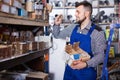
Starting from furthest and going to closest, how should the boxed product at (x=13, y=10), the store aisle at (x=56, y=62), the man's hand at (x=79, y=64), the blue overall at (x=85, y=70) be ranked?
the store aisle at (x=56, y=62) < the blue overall at (x=85, y=70) < the man's hand at (x=79, y=64) < the boxed product at (x=13, y=10)

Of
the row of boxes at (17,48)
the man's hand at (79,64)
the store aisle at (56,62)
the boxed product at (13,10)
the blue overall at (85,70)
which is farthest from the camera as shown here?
the store aisle at (56,62)

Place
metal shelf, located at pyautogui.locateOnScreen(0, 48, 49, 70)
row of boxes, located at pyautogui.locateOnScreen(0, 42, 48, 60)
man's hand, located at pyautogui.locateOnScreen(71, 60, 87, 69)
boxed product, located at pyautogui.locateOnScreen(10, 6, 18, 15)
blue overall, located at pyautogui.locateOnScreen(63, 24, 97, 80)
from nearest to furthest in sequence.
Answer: metal shelf, located at pyautogui.locateOnScreen(0, 48, 49, 70), row of boxes, located at pyautogui.locateOnScreen(0, 42, 48, 60), boxed product, located at pyautogui.locateOnScreen(10, 6, 18, 15), man's hand, located at pyautogui.locateOnScreen(71, 60, 87, 69), blue overall, located at pyautogui.locateOnScreen(63, 24, 97, 80)

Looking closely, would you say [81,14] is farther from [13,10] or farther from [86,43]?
[13,10]

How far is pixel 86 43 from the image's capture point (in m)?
2.60

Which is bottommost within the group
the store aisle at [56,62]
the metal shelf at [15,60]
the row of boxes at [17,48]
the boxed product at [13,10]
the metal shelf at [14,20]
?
the store aisle at [56,62]

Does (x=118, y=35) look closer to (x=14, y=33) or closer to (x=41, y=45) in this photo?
(x=41, y=45)

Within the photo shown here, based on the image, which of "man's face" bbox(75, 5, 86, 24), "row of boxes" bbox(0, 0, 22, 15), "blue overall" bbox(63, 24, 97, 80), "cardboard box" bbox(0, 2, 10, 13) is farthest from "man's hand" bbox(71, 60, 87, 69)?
"cardboard box" bbox(0, 2, 10, 13)

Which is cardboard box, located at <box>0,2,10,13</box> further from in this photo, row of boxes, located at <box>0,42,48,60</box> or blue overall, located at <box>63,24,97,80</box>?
blue overall, located at <box>63,24,97,80</box>

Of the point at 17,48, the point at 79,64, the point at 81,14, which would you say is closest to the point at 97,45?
the point at 79,64

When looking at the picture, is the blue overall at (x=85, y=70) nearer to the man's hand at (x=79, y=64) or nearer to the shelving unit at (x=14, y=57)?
the man's hand at (x=79, y=64)

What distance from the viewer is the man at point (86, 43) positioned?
2.48 meters

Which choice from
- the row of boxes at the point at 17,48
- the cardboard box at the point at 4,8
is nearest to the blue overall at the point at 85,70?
the row of boxes at the point at 17,48

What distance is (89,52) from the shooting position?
260 centimetres

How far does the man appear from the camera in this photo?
2.48 metres
